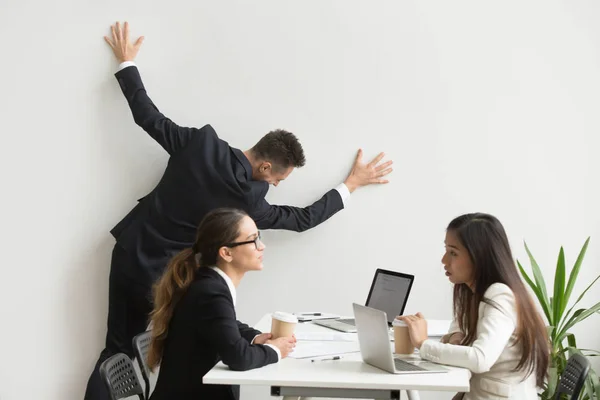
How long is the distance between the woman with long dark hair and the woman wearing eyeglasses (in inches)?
22.9

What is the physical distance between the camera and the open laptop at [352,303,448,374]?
2.29m

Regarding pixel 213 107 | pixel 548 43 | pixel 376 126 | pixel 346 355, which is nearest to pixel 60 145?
pixel 213 107

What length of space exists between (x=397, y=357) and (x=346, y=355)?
0.18m

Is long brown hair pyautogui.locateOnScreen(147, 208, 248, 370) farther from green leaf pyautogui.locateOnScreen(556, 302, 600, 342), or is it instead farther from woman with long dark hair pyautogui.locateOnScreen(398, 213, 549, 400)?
green leaf pyautogui.locateOnScreen(556, 302, 600, 342)

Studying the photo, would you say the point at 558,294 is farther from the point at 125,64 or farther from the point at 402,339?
the point at 125,64

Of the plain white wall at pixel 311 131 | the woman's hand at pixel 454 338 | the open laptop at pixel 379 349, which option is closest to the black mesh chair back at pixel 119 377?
the open laptop at pixel 379 349

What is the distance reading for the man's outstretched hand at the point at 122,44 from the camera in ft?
13.5

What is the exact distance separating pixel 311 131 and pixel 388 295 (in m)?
1.22

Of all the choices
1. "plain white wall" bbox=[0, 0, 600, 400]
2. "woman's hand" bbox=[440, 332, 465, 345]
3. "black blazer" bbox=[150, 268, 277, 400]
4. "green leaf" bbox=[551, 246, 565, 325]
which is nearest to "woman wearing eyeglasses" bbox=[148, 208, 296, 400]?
"black blazer" bbox=[150, 268, 277, 400]

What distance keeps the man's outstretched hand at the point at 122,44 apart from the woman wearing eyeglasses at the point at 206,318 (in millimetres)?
1787

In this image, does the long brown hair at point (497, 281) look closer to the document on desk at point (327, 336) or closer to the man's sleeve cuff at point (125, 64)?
the document on desk at point (327, 336)

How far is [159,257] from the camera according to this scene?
152 inches

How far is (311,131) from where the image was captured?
13.5 feet

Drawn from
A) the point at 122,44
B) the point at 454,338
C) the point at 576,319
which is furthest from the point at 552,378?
the point at 122,44
